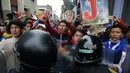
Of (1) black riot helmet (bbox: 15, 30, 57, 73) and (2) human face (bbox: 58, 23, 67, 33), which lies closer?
(1) black riot helmet (bbox: 15, 30, 57, 73)

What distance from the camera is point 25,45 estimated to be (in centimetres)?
151

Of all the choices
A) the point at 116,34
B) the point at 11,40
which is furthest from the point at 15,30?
the point at 116,34

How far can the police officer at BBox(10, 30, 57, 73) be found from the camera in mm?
1494

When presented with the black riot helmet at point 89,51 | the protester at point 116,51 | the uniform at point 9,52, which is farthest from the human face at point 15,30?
the black riot helmet at point 89,51

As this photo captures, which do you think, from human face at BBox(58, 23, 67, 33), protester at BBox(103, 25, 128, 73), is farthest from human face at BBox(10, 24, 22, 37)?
protester at BBox(103, 25, 128, 73)

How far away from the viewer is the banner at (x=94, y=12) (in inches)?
146

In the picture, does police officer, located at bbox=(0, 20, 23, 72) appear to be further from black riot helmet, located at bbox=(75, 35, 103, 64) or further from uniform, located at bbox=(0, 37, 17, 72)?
black riot helmet, located at bbox=(75, 35, 103, 64)

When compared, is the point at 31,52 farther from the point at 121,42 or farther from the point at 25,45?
the point at 121,42

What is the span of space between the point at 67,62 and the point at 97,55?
40 centimetres

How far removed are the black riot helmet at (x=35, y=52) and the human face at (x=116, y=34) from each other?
1.96m

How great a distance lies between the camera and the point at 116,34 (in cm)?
331

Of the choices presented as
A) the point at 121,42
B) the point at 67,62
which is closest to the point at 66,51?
the point at 67,62

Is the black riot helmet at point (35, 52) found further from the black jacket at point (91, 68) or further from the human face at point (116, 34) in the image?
the human face at point (116, 34)

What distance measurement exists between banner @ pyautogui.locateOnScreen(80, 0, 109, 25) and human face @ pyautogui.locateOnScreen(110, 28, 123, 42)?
1.40 feet
